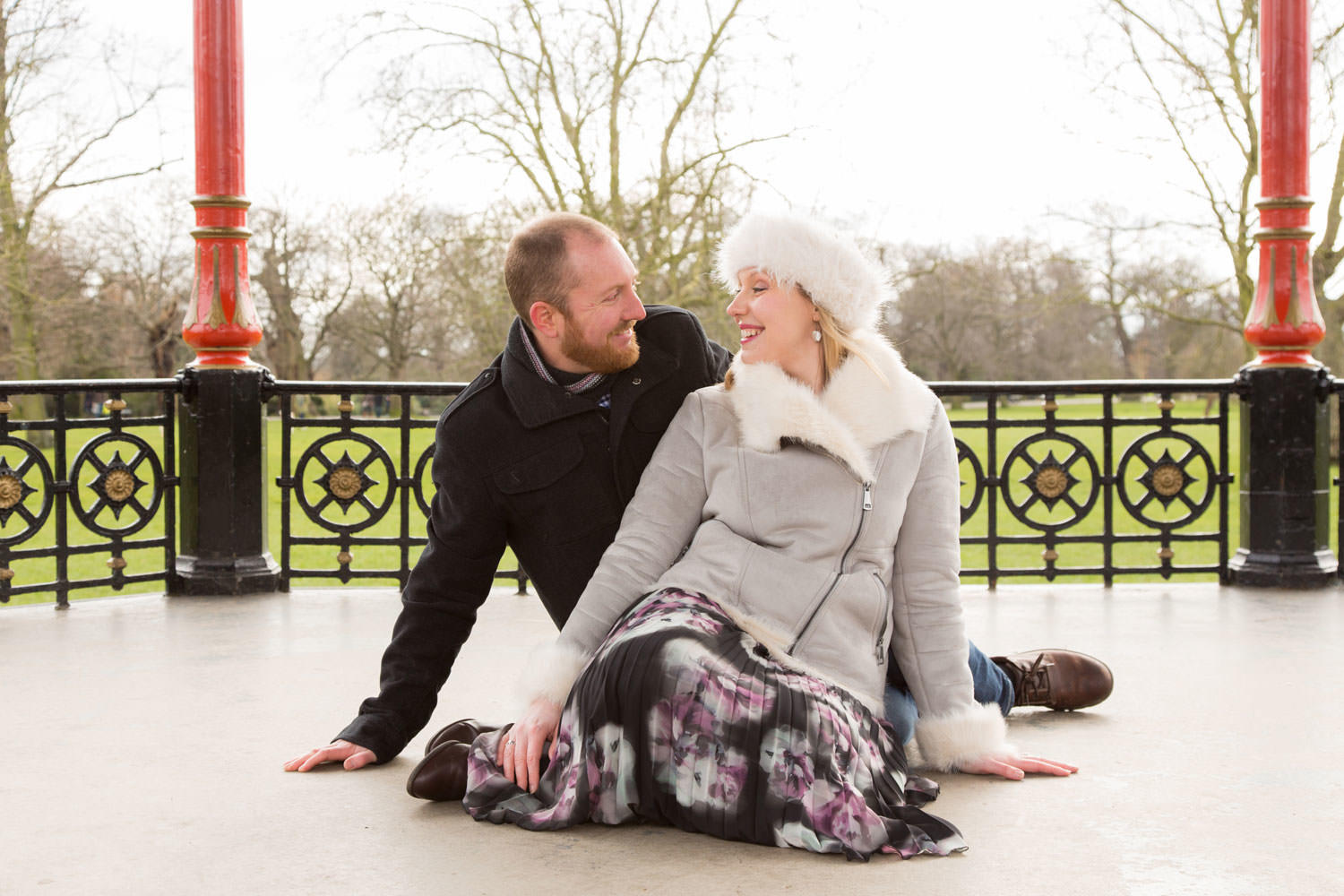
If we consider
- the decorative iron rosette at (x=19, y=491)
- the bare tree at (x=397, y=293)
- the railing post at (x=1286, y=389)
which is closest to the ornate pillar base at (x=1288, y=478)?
the railing post at (x=1286, y=389)

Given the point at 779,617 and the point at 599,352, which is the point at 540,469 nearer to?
the point at 599,352

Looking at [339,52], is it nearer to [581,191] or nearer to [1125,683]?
[581,191]

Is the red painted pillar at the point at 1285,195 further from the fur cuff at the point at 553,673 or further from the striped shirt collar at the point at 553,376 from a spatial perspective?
the fur cuff at the point at 553,673

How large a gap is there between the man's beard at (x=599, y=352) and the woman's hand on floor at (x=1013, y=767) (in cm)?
118

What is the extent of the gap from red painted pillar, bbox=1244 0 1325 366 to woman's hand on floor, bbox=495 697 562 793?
4.01 meters


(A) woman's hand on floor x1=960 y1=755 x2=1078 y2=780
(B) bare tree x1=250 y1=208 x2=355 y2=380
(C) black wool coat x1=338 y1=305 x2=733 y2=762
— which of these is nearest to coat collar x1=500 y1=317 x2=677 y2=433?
(C) black wool coat x1=338 y1=305 x2=733 y2=762

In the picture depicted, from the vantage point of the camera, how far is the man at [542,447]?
2908 mm

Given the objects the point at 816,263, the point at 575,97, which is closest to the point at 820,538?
the point at 816,263

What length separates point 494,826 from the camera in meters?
2.62

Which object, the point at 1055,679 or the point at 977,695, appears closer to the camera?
the point at 977,695

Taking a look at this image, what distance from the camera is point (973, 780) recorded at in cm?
290

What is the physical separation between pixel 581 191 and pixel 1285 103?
9364 millimetres

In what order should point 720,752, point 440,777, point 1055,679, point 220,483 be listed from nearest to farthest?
point 720,752, point 440,777, point 1055,679, point 220,483

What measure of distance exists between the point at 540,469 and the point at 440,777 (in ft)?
2.31
